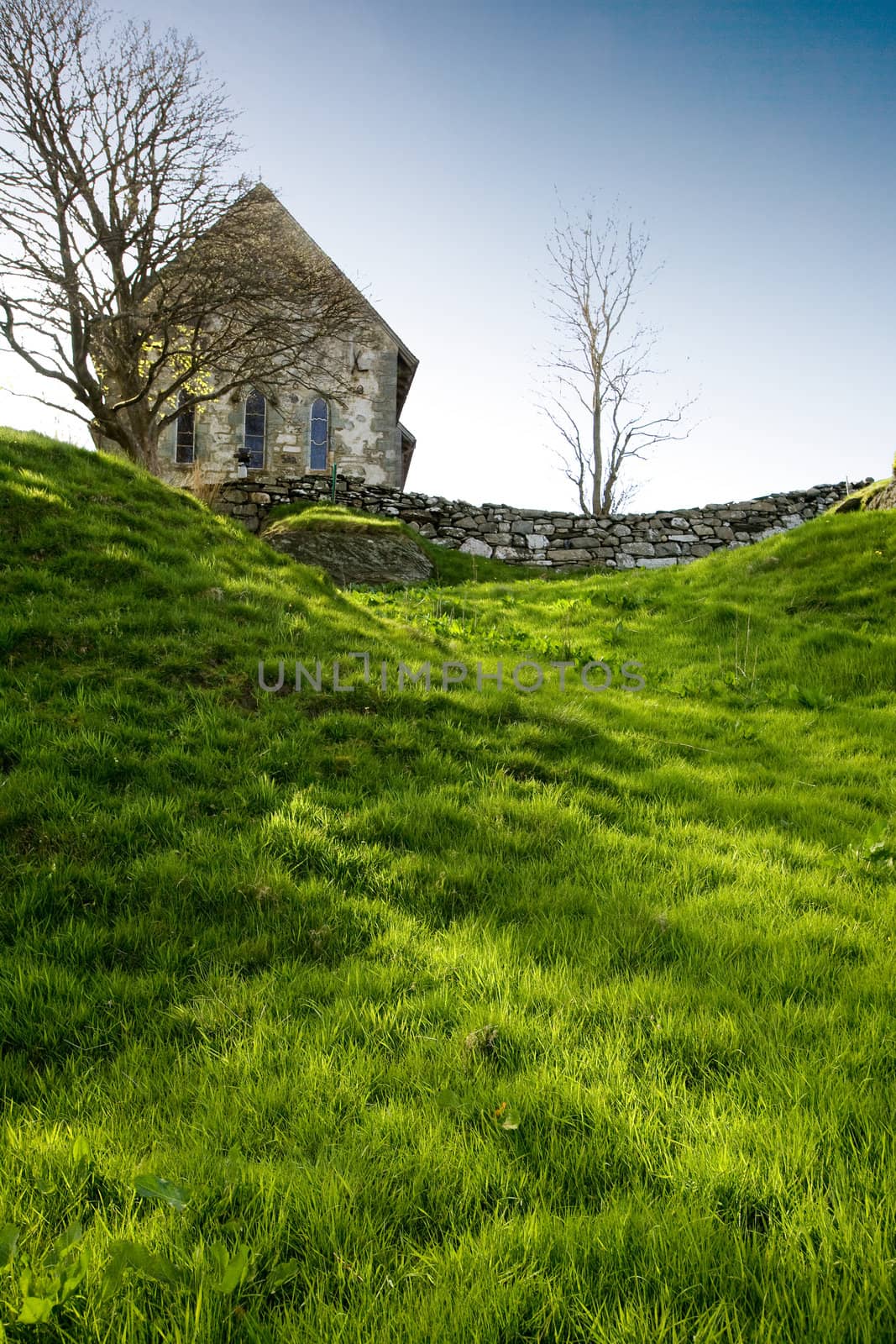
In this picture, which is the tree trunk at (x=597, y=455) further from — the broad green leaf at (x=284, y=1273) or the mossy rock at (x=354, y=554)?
the broad green leaf at (x=284, y=1273)

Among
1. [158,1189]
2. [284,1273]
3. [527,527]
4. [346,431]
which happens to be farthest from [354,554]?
[284,1273]

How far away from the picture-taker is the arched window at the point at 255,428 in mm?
27484

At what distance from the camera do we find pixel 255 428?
2769cm

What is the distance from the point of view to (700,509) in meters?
21.4


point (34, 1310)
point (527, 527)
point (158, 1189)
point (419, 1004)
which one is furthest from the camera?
point (527, 527)

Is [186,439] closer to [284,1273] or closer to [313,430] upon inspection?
[313,430]

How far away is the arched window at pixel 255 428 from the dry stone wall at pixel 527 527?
7.58 m

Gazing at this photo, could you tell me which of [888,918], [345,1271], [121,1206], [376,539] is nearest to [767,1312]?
[345,1271]

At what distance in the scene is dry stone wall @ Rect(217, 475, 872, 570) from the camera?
791 inches

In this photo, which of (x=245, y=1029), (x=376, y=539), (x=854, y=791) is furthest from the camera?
(x=376, y=539)

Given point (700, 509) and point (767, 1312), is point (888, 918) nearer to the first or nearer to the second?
point (767, 1312)

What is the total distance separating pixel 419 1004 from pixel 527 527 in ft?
60.7

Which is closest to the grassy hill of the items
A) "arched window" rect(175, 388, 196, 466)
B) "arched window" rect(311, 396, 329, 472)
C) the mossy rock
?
the mossy rock

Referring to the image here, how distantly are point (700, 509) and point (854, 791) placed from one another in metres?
17.5
